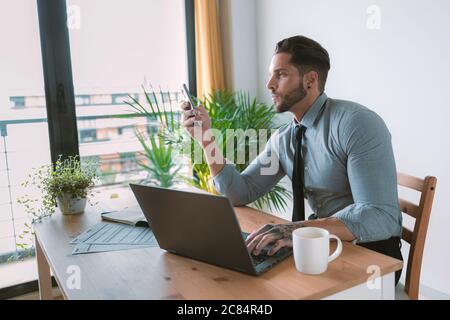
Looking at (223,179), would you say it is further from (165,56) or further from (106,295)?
(165,56)

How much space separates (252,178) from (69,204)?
0.69m

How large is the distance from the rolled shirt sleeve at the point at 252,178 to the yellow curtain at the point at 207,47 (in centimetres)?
131

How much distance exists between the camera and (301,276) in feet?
2.99

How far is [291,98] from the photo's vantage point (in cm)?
155

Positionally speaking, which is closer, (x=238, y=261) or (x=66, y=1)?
(x=238, y=261)

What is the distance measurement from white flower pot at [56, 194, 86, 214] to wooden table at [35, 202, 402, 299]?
0.41 m

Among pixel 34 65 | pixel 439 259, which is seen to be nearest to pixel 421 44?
pixel 439 259

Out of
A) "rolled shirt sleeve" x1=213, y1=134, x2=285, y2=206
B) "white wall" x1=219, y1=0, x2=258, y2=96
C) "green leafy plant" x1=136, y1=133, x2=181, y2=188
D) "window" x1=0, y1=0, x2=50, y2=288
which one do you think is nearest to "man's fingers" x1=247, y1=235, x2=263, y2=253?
"rolled shirt sleeve" x1=213, y1=134, x2=285, y2=206

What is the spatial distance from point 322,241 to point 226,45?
2306mm

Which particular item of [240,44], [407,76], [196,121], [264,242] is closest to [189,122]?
[196,121]

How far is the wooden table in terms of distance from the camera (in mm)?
862

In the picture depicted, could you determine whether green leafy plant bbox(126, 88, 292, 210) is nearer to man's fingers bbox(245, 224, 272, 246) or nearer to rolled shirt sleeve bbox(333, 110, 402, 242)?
rolled shirt sleeve bbox(333, 110, 402, 242)

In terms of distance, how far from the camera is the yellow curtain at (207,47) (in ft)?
9.25

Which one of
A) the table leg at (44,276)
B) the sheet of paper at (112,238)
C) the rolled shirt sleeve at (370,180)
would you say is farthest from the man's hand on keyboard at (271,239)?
the table leg at (44,276)
